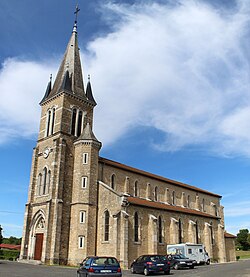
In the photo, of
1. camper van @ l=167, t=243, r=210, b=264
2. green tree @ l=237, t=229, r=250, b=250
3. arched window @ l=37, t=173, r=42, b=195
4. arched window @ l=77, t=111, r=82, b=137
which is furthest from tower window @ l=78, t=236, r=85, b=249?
green tree @ l=237, t=229, r=250, b=250

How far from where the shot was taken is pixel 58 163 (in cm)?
3316

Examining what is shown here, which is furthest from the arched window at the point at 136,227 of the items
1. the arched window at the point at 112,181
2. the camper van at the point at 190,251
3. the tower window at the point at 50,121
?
the tower window at the point at 50,121

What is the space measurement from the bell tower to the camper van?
9572 mm

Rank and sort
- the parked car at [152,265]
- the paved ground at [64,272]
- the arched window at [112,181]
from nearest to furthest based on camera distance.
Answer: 1. the paved ground at [64,272]
2. the parked car at [152,265]
3. the arched window at [112,181]

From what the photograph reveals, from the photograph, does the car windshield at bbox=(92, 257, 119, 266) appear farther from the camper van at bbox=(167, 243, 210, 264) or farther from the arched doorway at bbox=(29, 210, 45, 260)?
the camper van at bbox=(167, 243, 210, 264)

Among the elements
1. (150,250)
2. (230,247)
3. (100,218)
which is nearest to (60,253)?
(100,218)

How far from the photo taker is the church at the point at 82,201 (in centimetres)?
3059

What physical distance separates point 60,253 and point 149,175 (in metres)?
17.0

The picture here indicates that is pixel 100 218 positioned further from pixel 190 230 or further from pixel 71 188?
pixel 190 230

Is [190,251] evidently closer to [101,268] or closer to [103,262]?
[103,262]

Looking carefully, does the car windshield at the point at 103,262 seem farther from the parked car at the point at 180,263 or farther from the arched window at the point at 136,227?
the arched window at the point at 136,227

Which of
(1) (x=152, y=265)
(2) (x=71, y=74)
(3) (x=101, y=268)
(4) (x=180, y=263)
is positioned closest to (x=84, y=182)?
(4) (x=180, y=263)

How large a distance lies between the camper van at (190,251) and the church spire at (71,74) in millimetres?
20753

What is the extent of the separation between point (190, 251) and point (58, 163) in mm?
17058
